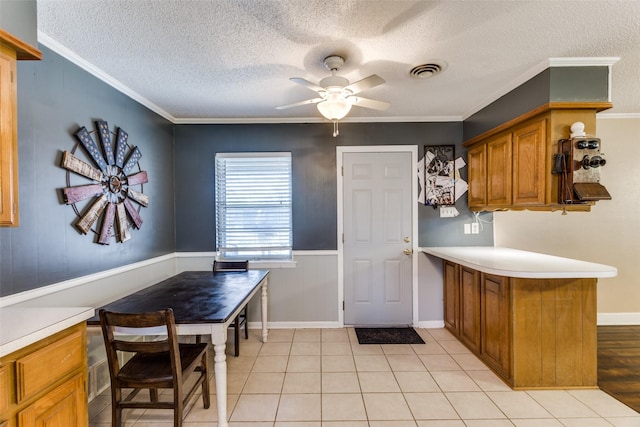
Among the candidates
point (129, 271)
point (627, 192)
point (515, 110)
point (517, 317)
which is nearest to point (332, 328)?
point (517, 317)

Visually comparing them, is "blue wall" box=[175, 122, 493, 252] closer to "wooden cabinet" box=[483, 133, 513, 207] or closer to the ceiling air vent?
"wooden cabinet" box=[483, 133, 513, 207]

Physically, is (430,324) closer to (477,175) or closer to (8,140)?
(477,175)

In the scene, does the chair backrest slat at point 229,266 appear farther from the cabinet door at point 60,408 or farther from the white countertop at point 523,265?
the white countertop at point 523,265

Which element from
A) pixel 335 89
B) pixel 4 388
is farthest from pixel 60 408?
pixel 335 89

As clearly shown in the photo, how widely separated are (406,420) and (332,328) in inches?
62.6

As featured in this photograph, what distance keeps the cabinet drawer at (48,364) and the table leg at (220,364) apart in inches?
24.2

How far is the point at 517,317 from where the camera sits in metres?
2.22

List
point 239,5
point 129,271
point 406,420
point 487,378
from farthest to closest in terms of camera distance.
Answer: point 129,271, point 487,378, point 406,420, point 239,5

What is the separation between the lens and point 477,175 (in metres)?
3.21

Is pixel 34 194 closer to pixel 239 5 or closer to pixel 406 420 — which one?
pixel 239 5

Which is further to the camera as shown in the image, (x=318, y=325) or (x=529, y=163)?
(x=318, y=325)

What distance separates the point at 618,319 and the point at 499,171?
2446mm

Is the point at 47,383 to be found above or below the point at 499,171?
below

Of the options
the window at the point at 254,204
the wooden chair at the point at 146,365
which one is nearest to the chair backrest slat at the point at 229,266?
the window at the point at 254,204
